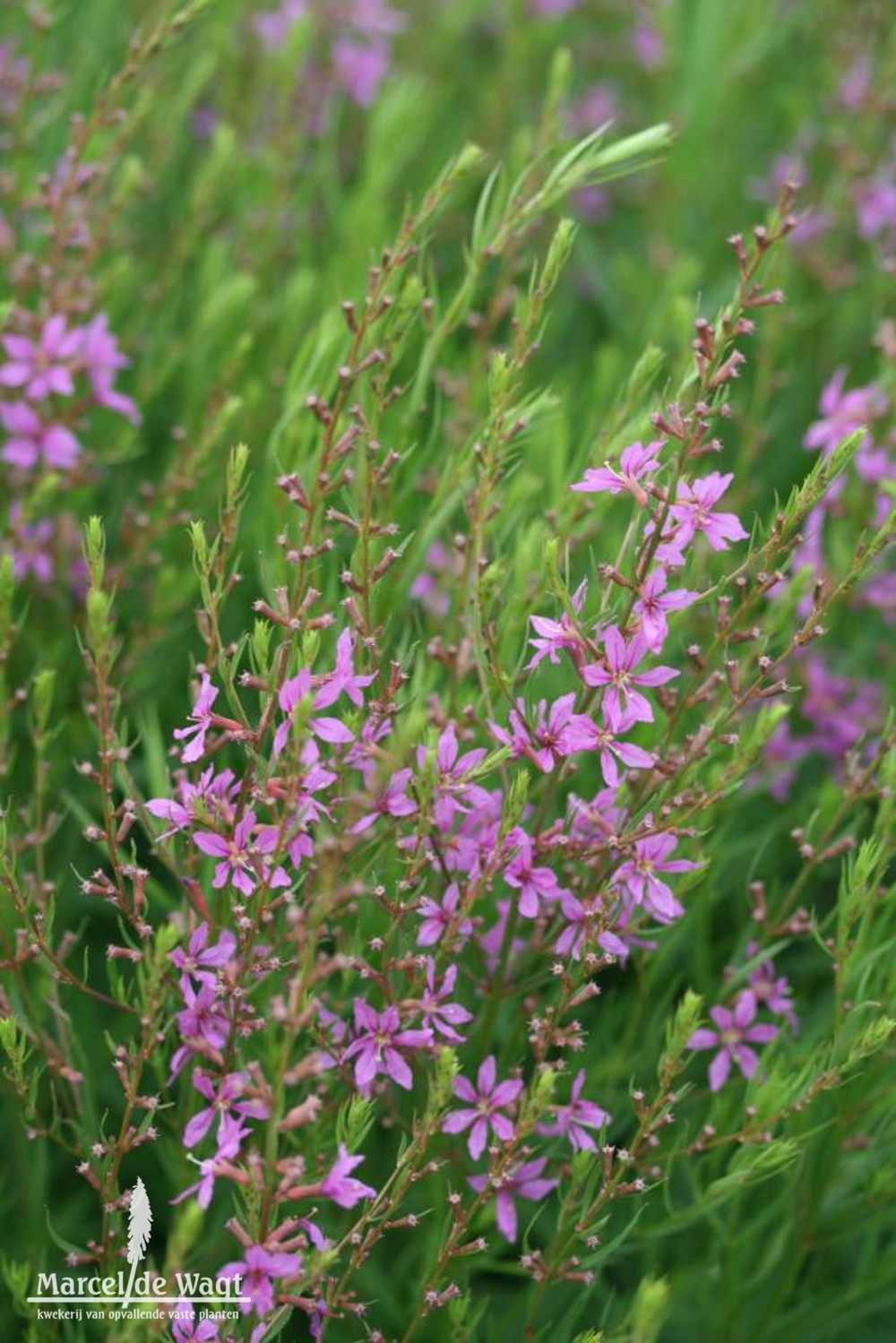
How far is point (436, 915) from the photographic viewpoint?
5.41 ft

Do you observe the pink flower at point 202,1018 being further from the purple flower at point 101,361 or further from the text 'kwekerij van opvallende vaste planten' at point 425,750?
the purple flower at point 101,361

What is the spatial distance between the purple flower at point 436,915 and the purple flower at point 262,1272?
363mm

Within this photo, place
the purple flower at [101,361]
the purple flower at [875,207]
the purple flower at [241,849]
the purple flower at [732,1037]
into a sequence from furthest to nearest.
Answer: the purple flower at [875,207] → the purple flower at [101,361] → the purple flower at [732,1037] → the purple flower at [241,849]

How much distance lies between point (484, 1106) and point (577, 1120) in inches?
4.4

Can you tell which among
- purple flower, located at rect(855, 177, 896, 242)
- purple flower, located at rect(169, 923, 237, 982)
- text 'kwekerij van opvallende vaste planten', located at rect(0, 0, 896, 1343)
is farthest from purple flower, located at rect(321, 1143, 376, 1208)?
purple flower, located at rect(855, 177, 896, 242)

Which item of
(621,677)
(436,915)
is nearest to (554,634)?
(621,677)

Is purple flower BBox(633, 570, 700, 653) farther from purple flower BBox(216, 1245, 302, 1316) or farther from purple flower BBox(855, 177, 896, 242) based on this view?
purple flower BBox(855, 177, 896, 242)

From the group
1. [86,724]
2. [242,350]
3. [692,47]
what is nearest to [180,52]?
[692,47]

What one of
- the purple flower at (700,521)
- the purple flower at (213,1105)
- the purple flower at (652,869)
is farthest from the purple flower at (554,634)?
the purple flower at (213,1105)

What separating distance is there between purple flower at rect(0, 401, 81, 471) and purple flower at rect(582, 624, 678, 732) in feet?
3.84

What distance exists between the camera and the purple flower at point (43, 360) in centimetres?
238

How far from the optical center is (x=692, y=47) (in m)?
3.79

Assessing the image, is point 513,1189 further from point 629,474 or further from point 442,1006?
point 629,474

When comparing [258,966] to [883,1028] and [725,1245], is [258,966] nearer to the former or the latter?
[883,1028]
